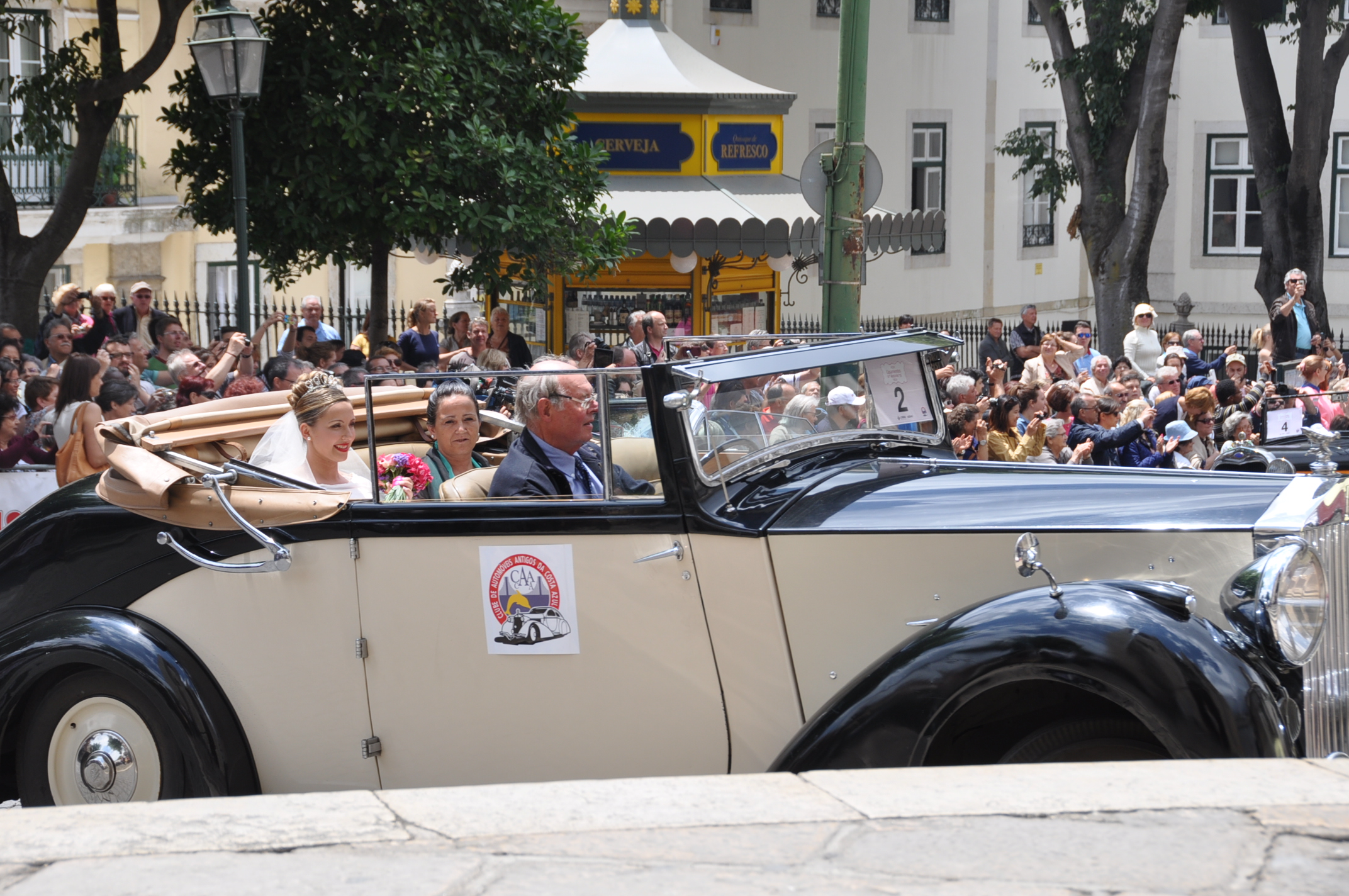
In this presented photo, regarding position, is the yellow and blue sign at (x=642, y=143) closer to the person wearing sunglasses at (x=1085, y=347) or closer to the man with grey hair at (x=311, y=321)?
the man with grey hair at (x=311, y=321)

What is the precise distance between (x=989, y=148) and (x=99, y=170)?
48.9 feet

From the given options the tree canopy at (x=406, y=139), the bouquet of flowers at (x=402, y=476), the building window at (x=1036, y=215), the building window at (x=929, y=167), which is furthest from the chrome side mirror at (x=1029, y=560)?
the building window at (x=1036, y=215)

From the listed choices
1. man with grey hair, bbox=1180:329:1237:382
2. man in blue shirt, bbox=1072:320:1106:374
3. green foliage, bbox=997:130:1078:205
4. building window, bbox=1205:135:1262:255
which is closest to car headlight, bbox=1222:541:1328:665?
man in blue shirt, bbox=1072:320:1106:374

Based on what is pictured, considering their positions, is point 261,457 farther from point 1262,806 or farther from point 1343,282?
point 1343,282

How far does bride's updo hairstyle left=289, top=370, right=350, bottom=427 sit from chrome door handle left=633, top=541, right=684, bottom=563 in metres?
1.35

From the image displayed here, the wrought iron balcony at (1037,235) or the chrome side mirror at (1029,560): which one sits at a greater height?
the wrought iron balcony at (1037,235)

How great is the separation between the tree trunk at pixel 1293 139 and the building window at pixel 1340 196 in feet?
21.8

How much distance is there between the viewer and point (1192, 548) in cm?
379

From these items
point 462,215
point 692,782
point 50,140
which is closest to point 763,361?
point 692,782

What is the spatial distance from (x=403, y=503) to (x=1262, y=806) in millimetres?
2429

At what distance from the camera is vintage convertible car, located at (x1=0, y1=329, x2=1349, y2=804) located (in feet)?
11.5

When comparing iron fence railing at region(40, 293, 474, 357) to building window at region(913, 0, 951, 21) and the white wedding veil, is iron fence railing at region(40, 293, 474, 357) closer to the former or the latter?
building window at region(913, 0, 951, 21)

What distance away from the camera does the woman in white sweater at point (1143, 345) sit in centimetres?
1433

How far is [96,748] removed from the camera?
4418 mm
